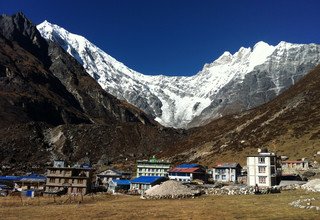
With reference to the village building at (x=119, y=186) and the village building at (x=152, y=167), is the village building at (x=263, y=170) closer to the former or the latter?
the village building at (x=119, y=186)

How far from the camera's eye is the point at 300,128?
531 feet

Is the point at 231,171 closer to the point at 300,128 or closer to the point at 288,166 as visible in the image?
the point at 288,166

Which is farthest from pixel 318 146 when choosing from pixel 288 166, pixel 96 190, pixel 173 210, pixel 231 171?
pixel 173 210

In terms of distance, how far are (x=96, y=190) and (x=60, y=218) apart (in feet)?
214

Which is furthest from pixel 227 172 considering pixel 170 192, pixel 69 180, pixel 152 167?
pixel 170 192

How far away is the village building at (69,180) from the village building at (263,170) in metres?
42.8

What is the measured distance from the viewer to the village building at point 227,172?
125625 mm

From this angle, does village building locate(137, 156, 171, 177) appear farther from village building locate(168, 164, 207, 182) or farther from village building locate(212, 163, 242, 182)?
village building locate(212, 163, 242, 182)

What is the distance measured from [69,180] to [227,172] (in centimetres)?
4723

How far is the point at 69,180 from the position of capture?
369 ft

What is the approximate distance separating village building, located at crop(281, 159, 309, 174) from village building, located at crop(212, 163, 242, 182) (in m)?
13.9

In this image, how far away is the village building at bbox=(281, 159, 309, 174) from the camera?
117294 millimetres

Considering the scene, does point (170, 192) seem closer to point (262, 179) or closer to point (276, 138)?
point (262, 179)

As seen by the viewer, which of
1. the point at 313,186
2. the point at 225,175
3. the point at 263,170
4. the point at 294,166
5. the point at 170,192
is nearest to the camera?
the point at 313,186
